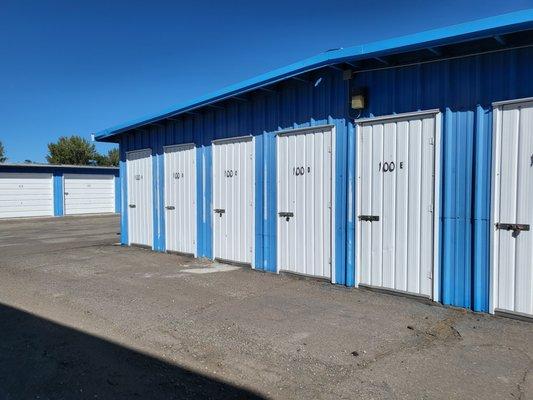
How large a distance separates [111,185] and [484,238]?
2969 cm

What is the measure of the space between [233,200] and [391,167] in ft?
12.6

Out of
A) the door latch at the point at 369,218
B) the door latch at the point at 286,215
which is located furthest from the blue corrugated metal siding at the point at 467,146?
the door latch at the point at 286,215

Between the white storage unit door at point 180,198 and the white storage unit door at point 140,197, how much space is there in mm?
972

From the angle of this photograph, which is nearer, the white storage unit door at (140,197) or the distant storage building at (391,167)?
the distant storage building at (391,167)

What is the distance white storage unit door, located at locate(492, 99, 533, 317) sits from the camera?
5.39m

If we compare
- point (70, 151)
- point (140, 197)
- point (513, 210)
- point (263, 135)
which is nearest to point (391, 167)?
point (513, 210)

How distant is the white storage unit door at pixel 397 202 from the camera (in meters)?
6.29

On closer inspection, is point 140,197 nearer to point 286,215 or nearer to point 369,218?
point 286,215

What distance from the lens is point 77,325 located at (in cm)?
570

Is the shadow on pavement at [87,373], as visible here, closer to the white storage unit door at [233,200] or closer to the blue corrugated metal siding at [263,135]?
the blue corrugated metal siding at [263,135]

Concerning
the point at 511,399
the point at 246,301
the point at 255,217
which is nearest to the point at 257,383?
the point at 511,399

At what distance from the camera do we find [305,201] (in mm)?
8000

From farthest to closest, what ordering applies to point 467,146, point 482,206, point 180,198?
point 180,198 → point 467,146 → point 482,206

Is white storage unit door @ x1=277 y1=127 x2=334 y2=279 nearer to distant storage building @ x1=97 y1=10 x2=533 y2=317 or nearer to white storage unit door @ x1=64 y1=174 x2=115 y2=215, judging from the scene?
distant storage building @ x1=97 y1=10 x2=533 y2=317
